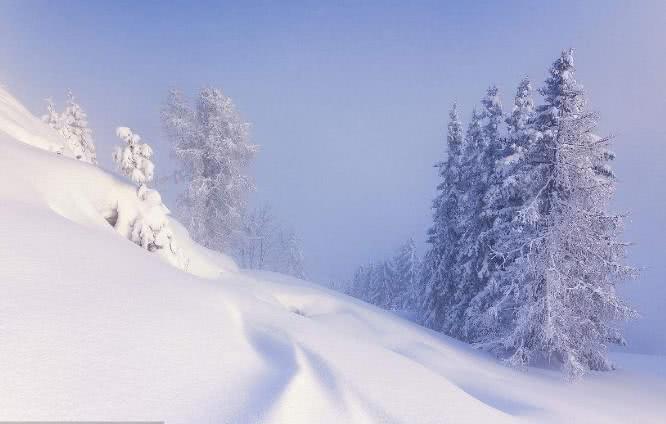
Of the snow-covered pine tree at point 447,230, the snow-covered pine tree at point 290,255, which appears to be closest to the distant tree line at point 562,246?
the snow-covered pine tree at point 447,230

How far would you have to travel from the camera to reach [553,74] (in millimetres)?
13008

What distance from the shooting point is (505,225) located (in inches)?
551

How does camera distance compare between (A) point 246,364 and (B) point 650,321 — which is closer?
(A) point 246,364

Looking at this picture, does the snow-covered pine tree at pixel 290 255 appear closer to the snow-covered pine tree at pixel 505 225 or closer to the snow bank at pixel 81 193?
the snow-covered pine tree at pixel 505 225

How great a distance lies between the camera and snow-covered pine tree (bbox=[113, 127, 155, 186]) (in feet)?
38.1

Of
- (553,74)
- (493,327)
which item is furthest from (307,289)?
(553,74)

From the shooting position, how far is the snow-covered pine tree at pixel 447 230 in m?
21.3

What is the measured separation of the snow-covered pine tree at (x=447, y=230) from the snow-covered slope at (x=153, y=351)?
1285 cm

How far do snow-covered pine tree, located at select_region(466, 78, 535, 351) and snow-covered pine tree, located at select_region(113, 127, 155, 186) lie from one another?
36.8 ft

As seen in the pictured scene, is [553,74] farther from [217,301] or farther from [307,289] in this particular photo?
[217,301]

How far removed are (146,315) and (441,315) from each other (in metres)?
20.0

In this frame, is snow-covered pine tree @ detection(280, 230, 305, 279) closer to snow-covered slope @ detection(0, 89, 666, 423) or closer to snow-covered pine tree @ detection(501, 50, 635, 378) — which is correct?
snow-covered pine tree @ detection(501, 50, 635, 378)

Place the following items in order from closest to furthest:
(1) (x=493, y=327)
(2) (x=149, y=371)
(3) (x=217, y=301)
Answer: (2) (x=149, y=371)
(3) (x=217, y=301)
(1) (x=493, y=327)

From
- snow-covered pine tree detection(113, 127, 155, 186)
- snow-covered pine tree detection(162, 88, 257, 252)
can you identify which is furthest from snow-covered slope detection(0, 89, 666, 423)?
snow-covered pine tree detection(162, 88, 257, 252)
